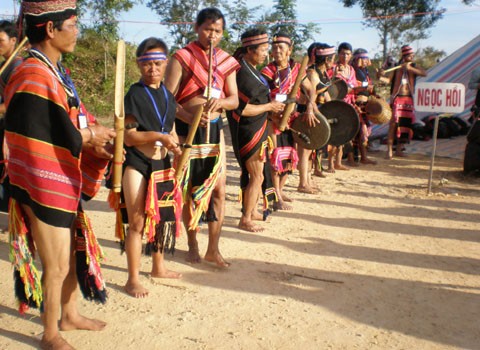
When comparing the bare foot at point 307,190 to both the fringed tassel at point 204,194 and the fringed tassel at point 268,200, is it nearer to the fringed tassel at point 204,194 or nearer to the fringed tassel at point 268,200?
the fringed tassel at point 268,200

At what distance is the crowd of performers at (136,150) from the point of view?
2.45 m

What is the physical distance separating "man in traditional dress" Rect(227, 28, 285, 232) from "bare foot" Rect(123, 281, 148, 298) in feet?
6.01

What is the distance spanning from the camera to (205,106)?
3.79 metres

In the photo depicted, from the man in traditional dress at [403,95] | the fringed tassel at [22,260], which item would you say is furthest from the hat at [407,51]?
the fringed tassel at [22,260]

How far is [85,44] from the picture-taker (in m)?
19.1

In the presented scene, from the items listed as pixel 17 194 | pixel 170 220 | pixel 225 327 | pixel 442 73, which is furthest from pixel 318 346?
pixel 442 73

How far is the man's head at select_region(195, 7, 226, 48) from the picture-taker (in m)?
3.86

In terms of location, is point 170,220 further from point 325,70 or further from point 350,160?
point 350,160

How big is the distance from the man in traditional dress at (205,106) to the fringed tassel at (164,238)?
0.33 metres

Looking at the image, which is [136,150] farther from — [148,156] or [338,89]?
[338,89]

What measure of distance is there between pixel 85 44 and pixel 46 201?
1816cm

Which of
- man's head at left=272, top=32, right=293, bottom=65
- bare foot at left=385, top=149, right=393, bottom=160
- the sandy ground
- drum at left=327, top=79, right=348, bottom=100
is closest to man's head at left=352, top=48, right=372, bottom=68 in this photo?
drum at left=327, top=79, right=348, bottom=100

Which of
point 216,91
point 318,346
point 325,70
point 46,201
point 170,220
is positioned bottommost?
point 318,346

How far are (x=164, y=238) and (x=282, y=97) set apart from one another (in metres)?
2.30
